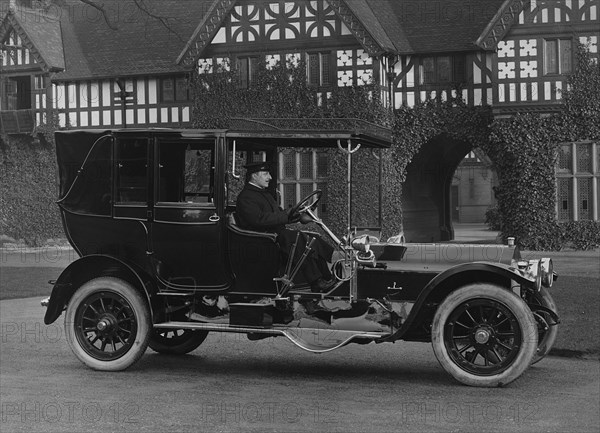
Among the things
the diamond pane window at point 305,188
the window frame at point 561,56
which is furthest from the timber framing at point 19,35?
the window frame at point 561,56

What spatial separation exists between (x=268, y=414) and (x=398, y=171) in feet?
72.7

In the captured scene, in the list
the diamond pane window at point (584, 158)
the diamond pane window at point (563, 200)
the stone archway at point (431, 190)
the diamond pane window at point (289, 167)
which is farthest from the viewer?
the stone archway at point (431, 190)

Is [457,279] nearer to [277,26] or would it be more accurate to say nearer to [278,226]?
[278,226]

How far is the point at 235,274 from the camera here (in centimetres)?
893

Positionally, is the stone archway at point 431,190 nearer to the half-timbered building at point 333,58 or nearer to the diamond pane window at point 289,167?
the half-timbered building at point 333,58

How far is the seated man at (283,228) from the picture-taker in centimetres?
875

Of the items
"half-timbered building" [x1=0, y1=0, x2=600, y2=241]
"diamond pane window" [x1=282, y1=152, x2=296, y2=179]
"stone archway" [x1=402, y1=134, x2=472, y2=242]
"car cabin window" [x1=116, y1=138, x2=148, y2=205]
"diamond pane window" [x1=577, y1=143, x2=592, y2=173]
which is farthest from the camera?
"stone archway" [x1=402, y1=134, x2=472, y2=242]

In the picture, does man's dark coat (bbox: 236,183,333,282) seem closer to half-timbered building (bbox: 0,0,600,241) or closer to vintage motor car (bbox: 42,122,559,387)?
vintage motor car (bbox: 42,122,559,387)

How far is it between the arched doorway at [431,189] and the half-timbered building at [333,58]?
5 cm

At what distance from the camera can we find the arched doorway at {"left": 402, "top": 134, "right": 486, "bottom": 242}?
102 ft

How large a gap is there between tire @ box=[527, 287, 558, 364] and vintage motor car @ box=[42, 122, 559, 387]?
0.05 feet

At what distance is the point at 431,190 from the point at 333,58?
668 centimetres

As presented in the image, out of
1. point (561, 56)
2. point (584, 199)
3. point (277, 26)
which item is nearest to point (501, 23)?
point (561, 56)

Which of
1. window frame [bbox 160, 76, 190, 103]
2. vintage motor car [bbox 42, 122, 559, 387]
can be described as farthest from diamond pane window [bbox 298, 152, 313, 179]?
vintage motor car [bbox 42, 122, 559, 387]
